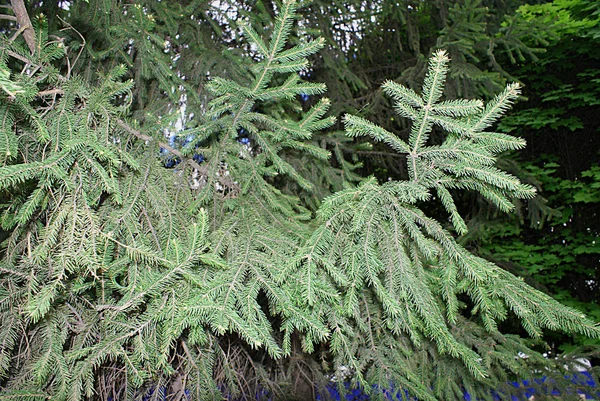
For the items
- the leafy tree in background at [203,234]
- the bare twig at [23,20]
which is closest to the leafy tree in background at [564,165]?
the leafy tree in background at [203,234]

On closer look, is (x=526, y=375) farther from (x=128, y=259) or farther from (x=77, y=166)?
(x=77, y=166)

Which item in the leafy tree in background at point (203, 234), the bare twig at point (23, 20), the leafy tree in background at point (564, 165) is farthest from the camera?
the leafy tree in background at point (564, 165)

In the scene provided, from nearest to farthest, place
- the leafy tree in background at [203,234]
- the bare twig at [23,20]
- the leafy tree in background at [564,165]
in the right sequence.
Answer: the leafy tree in background at [203,234] < the bare twig at [23,20] < the leafy tree in background at [564,165]

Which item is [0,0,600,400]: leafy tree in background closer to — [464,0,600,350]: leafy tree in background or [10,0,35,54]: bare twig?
[10,0,35,54]: bare twig

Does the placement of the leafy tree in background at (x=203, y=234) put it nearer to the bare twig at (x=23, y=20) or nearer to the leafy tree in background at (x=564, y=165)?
the bare twig at (x=23, y=20)

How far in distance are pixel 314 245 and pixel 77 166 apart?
857 millimetres

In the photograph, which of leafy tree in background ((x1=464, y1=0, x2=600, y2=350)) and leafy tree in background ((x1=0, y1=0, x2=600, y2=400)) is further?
leafy tree in background ((x1=464, y1=0, x2=600, y2=350))

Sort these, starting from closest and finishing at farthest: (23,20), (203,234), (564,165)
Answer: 1. (203,234)
2. (23,20)
3. (564,165)

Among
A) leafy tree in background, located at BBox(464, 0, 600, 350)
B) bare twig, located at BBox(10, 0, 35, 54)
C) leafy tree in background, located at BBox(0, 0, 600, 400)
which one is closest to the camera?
leafy tree in background, located at BBox(0, 0, 600, 400)

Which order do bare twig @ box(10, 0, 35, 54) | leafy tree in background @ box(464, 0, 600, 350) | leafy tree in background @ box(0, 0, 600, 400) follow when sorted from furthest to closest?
leafy tree in background @ box(464, 0, 600, 350) < bare twig @ box(10, 0, 35, 54) < leafy tree in background @ box(0, 0, 600, 400)

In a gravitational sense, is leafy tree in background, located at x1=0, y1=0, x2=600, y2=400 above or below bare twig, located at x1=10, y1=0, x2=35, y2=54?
below

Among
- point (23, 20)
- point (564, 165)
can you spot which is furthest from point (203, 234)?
point (564, 165)

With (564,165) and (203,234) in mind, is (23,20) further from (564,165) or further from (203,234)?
(564,165)

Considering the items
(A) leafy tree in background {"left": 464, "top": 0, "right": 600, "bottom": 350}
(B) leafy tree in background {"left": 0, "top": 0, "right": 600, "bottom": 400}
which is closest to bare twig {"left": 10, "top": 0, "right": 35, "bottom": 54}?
(B) leafy tree in background {"left": 0, "top": 0, "right": 600, "bottom": 400}
